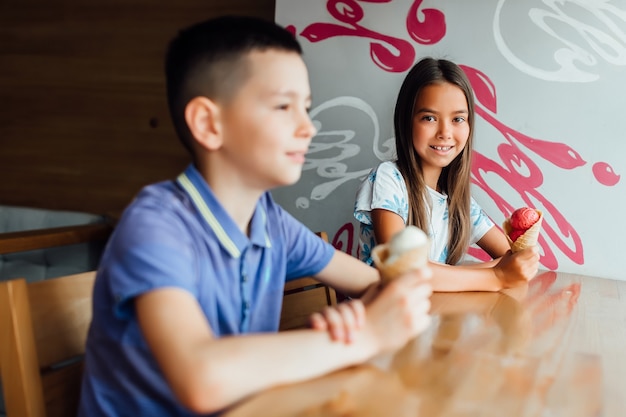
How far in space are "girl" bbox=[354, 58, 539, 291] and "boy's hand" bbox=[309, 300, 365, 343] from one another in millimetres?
787

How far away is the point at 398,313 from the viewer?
0.84m

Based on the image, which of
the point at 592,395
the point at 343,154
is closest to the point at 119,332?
the point at 592,395

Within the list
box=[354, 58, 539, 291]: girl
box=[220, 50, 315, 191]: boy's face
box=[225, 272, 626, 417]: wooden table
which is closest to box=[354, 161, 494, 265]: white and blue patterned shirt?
box=[354, 58, 539, 291]: girl

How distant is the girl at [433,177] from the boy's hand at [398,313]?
2.43 ft

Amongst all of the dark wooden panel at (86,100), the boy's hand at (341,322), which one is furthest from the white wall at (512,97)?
the boy's hand at (341,322)

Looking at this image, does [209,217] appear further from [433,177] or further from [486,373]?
[433,177]

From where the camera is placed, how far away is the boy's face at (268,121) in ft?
3.10

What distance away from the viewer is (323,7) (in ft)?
6.63

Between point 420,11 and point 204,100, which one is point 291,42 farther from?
point 420,11

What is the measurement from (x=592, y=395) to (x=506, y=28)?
3.96 ft

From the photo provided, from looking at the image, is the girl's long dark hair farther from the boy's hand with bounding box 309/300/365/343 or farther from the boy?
the boy's hand with bounding box 309/300/365/343

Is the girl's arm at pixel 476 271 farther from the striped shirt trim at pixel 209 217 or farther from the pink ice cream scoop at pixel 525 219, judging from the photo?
the striped shirt trim at pixel 209 217

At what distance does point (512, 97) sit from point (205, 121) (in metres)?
1.13

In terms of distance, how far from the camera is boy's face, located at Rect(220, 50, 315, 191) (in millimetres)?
945
